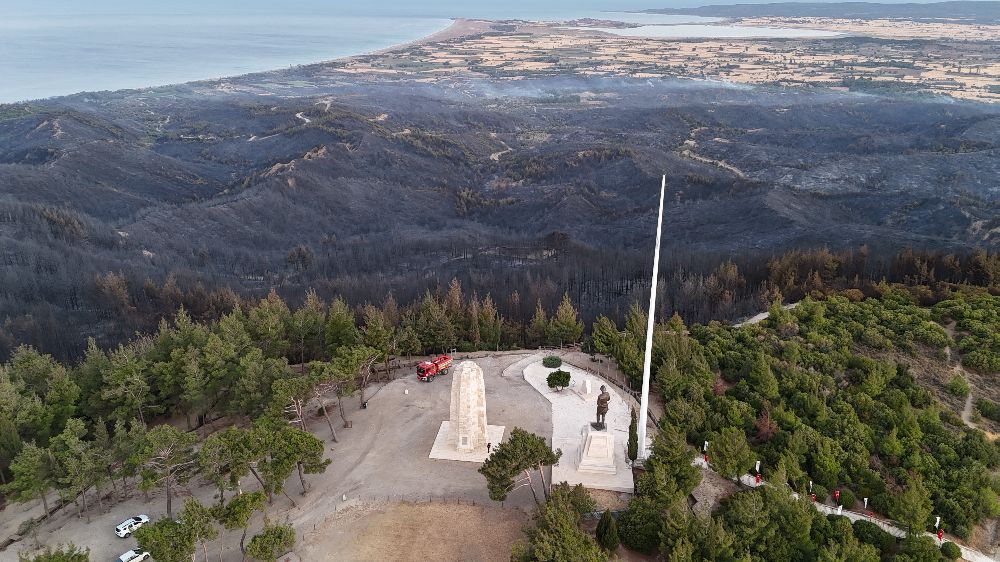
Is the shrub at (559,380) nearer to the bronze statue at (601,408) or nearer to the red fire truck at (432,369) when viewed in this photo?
the bronze statue at (601,408)

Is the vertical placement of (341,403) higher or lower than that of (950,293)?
lower

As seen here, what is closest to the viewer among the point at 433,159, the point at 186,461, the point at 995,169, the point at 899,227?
the point at 186,461

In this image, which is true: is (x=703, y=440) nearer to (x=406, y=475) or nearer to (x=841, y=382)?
(x=841, y=382)

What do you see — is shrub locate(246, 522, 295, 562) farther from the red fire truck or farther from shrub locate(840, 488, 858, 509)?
shrub locate(840, 488, 858, 509)

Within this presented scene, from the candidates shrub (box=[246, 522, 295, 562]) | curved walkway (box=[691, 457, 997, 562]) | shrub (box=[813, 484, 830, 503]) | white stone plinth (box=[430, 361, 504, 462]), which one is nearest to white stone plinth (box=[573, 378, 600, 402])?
white stone plinth (box=[430, 361, 504, 462])

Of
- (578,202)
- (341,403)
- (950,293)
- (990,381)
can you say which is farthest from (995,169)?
(341,403)

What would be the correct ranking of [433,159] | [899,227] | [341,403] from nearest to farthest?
[341,403]
[899,227]
[433,159]
